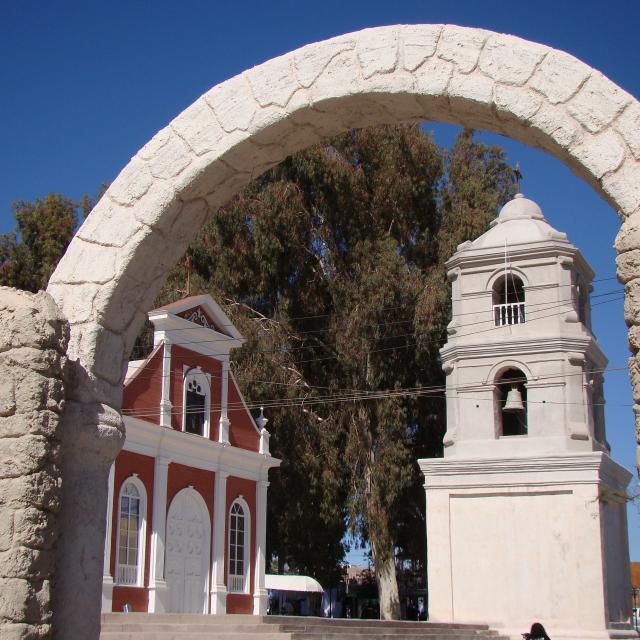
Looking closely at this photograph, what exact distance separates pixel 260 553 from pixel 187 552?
2.41m

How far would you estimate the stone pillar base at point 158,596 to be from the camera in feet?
65.6

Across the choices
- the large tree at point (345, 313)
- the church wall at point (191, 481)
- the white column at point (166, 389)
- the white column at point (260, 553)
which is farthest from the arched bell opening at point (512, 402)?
the white column at point (166, 389)

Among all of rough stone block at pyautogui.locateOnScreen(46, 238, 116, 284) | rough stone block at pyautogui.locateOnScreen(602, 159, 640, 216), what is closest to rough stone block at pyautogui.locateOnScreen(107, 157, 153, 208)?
rough stone block at pyautogui.locateOnScreen(46, 238, 116, 284)

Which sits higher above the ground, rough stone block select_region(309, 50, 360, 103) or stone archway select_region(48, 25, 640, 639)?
rough stone block select_region(309, 50, 360, 103)

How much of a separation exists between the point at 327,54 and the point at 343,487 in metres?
20.7

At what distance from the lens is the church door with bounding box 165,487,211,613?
20.9 metres

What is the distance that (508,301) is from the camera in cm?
2156

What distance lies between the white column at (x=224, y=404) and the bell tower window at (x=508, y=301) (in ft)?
22.1

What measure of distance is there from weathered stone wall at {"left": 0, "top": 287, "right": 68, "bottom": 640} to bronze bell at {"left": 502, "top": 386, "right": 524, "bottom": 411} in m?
15.2

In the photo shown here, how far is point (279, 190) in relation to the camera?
86.7 feet

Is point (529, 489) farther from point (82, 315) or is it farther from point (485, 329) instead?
point (82, 315)

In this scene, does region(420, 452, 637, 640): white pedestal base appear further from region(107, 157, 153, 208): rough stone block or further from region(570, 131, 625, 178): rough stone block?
region(570, 131, 625, 178): rough stone block

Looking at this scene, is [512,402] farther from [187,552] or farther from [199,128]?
[199,128]

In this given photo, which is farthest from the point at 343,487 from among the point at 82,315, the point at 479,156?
the point at 82,315
